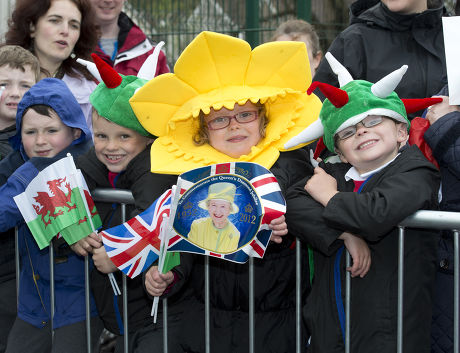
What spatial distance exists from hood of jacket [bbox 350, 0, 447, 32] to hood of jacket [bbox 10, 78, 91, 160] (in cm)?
156

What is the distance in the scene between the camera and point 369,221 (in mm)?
2789

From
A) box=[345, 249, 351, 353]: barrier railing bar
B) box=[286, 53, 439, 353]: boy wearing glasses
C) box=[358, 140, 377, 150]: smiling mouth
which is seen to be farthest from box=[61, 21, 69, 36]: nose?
box=[345, 249, 351, 353]: barrier railing bar

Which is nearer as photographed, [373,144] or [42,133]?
[373,144]

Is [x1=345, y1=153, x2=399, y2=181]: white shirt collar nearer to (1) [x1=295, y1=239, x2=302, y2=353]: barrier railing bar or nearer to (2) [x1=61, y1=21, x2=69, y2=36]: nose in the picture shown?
(1) [x1=295, y1=239, x2=302, y2=353]: barrier railing bar

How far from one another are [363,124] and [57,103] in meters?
1.70

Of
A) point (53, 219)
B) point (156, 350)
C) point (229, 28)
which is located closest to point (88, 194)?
point (53, 219)

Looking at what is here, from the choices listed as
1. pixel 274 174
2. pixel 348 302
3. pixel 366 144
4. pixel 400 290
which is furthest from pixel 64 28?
pixel 400 290

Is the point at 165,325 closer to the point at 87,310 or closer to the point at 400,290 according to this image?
the point at 87,310

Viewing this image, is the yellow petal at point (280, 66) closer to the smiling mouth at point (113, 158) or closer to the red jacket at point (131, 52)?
the smiling mouth at point (113, 158)

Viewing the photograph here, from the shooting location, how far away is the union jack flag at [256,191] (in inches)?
114

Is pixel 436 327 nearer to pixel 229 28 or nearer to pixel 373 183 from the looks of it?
pixel 373 183

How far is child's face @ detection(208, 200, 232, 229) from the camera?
2932 mm

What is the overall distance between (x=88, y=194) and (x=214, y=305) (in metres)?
0.80

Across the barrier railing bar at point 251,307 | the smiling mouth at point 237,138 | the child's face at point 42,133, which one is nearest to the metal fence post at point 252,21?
the child's face at point 42,133
